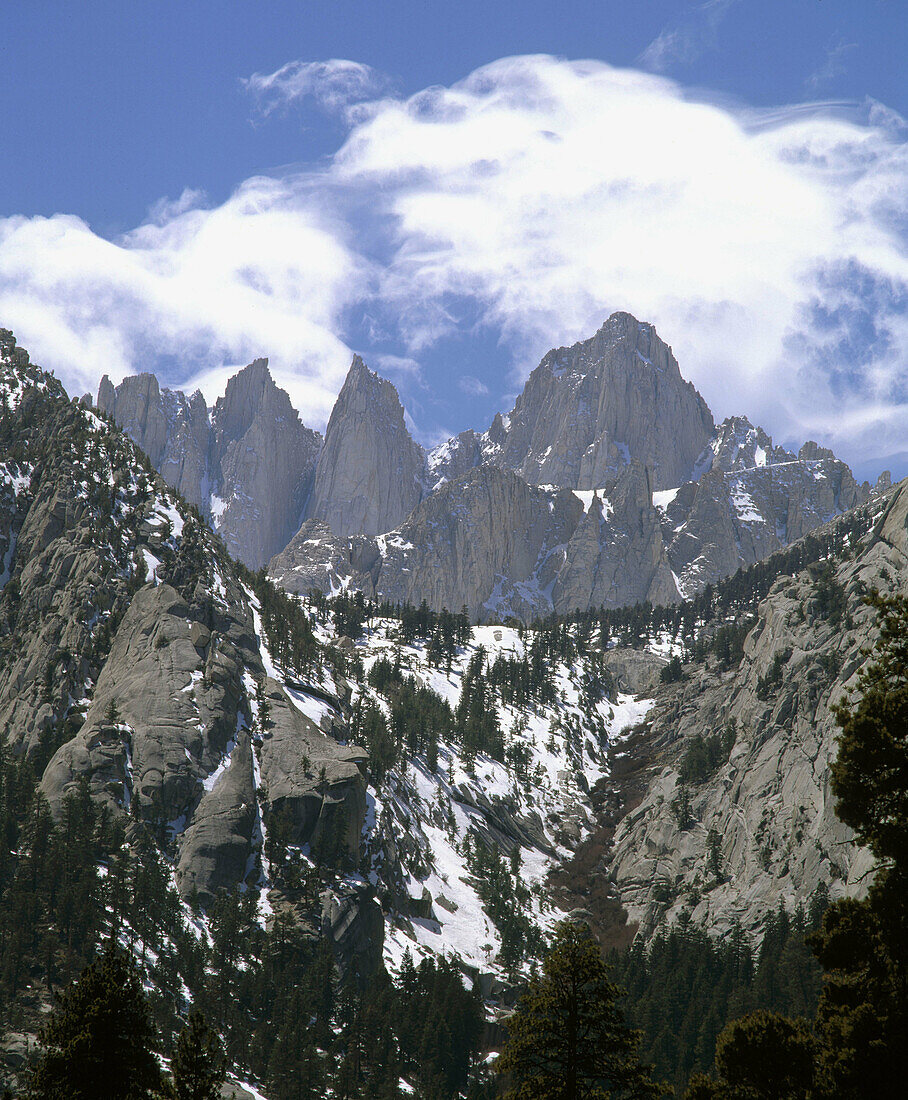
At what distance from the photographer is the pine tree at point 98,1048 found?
976 inches

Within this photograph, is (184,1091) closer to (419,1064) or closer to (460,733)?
(419,1064)

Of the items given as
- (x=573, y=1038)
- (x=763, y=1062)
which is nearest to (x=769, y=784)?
(x=763, y=1062)

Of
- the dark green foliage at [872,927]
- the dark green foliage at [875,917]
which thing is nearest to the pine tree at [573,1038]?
the dark green foliage at [872,927]

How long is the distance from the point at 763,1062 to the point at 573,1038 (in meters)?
6.16

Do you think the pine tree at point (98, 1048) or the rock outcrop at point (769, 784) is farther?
the rock outcrop at point (769, 784)

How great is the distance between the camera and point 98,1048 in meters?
25.1

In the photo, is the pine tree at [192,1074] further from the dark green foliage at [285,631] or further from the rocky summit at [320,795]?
the dark green foliage at [285,631]

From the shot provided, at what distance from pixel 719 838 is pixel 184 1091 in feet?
366

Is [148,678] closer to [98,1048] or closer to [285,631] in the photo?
[285,631]

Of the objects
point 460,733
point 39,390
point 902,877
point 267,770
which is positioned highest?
point 39,390

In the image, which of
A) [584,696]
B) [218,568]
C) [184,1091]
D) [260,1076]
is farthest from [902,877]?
[584,696]

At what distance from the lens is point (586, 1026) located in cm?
2755

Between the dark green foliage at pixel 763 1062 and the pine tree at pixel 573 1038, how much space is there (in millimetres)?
3315

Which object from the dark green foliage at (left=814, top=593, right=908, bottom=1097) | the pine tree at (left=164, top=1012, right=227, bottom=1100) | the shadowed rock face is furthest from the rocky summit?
the dark green foliage at (left=814, top=593, right=908, bottom=1097)
